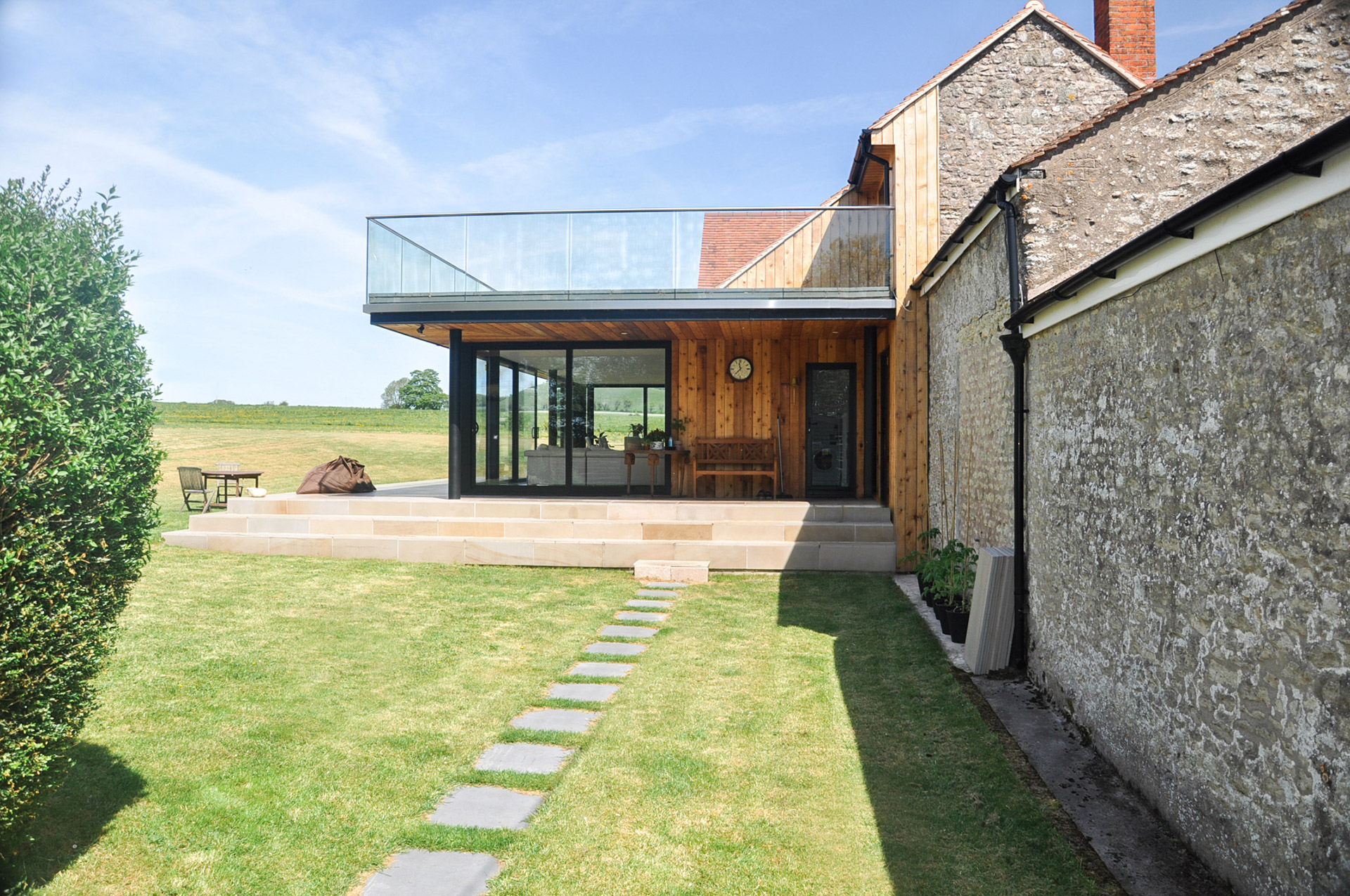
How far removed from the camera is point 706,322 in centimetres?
1111

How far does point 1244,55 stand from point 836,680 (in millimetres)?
5565

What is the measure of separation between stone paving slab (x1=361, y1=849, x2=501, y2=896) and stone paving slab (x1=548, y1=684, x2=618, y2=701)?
190 centimetres

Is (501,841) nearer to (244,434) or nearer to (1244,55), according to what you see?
(1244,55)

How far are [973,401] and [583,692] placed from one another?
442 cm

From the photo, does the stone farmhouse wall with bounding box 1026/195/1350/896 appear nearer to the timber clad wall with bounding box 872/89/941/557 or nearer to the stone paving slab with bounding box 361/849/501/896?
the stone paving slab with bounding box 361/849/501/896

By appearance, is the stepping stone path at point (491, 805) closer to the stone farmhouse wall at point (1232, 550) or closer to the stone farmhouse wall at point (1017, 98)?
the stone farmhouse wall at point (1232, 550)

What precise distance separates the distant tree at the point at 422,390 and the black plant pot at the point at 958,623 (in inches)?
2649

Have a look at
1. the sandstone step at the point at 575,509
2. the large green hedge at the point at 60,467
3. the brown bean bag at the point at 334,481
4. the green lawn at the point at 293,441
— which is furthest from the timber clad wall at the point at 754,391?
the large green hedge at the point at 60,467

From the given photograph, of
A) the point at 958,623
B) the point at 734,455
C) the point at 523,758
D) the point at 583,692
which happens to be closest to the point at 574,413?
the point at 734,455

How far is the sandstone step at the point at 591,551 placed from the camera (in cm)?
953

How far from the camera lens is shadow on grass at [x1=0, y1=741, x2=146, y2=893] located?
8.64 feet

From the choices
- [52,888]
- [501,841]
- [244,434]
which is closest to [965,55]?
[501,841]

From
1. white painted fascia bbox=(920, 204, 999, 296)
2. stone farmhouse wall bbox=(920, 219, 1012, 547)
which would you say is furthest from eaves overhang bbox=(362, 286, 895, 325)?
stone farmhouse wall bbox=(920, 219, 1012, 547)

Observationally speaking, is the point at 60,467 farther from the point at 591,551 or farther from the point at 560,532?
the point at 560,532
